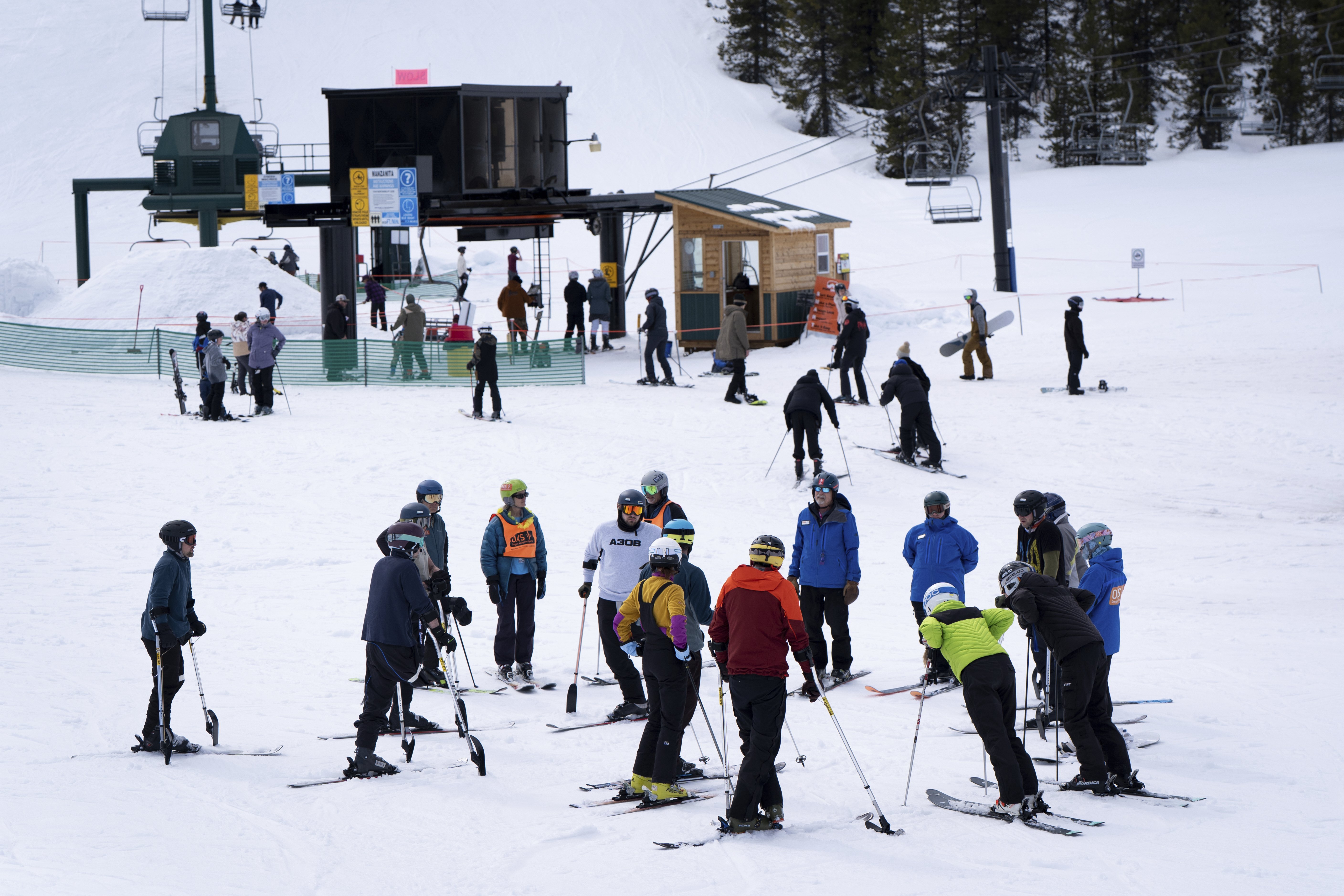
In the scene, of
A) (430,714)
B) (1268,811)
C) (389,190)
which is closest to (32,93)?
(389,190)

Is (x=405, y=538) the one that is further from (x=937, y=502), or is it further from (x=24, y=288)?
(x=24, y=288)

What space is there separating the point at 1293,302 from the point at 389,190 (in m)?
19.4

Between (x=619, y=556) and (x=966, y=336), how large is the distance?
599 inches

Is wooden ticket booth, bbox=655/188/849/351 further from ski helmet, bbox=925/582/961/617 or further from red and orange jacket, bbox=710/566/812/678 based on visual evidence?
red and orange jacket, bbox=710/566/812/678

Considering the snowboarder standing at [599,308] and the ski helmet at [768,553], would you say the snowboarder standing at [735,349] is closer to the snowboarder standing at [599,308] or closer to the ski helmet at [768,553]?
the snowboarder standing at [599,308]

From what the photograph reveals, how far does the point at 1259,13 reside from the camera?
→ 66750 mm

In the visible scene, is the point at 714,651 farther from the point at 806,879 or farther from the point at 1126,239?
the point at 1126,239

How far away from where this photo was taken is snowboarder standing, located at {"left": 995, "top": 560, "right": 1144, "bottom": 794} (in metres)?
6.73

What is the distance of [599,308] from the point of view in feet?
84.3

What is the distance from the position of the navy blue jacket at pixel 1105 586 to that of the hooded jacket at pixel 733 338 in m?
12.0

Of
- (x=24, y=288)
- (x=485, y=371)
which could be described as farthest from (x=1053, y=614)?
(x=24, y=288)

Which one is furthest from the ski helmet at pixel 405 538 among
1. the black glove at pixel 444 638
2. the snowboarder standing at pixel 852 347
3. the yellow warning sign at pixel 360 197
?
the yellow warning sign at pixel 360 197

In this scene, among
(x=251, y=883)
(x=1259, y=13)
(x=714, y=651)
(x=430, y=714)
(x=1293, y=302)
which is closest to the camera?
(x=251, y=883)

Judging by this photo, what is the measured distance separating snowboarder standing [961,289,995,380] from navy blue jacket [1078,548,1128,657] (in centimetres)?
1372
